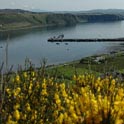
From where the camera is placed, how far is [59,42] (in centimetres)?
13112

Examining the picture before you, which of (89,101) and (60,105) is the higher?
(89,101)

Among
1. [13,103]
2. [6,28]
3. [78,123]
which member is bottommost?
[6,28]

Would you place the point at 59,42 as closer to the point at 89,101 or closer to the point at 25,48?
the point at 25,48

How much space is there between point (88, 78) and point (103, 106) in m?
2.35

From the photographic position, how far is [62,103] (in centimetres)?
604

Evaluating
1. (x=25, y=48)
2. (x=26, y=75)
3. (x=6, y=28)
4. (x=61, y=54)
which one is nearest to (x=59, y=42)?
(x=25, y=48)

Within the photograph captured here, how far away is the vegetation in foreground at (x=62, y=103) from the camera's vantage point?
4.52 metres

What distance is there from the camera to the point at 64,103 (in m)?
5.92

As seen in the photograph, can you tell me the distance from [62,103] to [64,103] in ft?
0.42

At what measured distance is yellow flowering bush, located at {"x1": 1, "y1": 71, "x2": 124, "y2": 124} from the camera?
179 inches

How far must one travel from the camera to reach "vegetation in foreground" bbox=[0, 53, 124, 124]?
452 centimetres

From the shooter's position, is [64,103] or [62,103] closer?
[64,103]

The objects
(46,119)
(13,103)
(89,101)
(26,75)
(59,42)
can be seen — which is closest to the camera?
(89,101)

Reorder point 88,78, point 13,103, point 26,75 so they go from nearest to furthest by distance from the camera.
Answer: point 13,103, point 88,78, point 26,75
